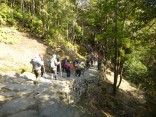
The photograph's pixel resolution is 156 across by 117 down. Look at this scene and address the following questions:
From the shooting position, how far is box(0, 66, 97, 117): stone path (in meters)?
9.36

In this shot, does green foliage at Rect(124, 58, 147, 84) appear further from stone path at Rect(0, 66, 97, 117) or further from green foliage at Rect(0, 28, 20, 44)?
stone path at Rect(0, 66, 97, 117)

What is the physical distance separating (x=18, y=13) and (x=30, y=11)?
14.0 ft

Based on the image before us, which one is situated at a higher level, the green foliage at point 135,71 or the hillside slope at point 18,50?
the hillside slope at point 18,50

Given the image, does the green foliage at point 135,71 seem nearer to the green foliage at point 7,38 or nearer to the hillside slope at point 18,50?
the hillside slope at point 18,50

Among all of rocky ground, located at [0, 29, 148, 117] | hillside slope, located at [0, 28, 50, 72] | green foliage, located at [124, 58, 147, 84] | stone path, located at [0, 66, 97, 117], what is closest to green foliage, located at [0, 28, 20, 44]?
hillside slope, located at [0, 28, 50, 72]

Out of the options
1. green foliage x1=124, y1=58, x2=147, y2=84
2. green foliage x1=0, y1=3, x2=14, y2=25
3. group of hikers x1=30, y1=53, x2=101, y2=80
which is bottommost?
green foliage x1=124, y1=58, x2=147, y2=84

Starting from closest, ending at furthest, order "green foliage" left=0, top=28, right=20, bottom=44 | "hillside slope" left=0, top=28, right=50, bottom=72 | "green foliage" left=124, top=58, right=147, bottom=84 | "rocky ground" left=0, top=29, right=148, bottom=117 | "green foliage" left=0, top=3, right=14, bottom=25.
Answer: "rocky ground" left=0, top=29, right=148, bottom=117, "hillside slope" left=0, top=28, right=50, bottom=72, "green foliage" left=0, top=28, right=20, bottom=44, "green foliage" left=0, top=3, right=14, bottom=25, "green foliage" left=124, top=58, right=147, bottom=84

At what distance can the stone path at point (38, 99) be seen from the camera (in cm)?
936

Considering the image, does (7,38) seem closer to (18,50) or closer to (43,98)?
(18,50)

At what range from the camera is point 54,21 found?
1391 inches

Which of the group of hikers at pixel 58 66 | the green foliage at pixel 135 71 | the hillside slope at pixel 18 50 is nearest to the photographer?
the group of hikers at pixel 58 66

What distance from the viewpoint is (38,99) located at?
423 inches

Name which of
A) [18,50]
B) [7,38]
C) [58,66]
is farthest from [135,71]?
[7,38]

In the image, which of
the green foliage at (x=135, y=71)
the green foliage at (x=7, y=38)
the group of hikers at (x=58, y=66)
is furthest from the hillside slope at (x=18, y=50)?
the green foliage at (x=135, y=71)
